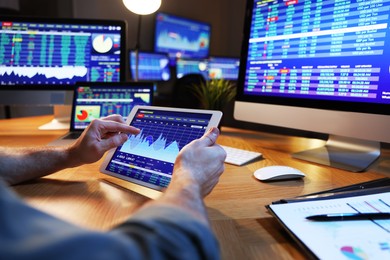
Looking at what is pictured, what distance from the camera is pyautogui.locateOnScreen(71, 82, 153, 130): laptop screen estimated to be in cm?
120

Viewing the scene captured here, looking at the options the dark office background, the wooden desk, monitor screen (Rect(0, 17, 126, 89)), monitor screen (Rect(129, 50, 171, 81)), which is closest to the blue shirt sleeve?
the wooden desk

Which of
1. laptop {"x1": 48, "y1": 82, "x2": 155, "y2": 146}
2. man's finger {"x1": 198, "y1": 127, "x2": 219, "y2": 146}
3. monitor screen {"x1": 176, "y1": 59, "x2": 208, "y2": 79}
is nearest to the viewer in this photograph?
man's finger {"x1": 198, "y1": 127, "x2": 219, "y2": 146}

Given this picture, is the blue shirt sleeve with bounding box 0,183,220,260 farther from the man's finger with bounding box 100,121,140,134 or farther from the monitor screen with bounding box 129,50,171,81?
the monitor screen with bounding box 129,50,171,81

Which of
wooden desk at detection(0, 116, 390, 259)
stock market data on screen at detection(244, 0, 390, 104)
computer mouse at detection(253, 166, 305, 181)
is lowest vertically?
wooden desk at detection(0, 116, 390, 259)

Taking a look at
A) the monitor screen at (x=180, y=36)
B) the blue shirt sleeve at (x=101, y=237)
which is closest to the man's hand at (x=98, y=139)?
the blue shirt sleeve at (x=101, y=237)

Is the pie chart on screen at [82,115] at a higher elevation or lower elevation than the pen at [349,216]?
higher

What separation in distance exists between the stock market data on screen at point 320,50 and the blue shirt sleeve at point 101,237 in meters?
0.69

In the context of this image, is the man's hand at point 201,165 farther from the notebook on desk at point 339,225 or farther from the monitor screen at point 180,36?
the monitor screen at point 180,36

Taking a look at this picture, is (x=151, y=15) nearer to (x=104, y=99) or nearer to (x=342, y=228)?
(x=104, y=99)

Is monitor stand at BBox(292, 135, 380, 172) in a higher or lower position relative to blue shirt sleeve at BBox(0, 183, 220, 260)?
lower

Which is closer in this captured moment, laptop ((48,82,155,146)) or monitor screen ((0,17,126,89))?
laptop ((48,82,155,146))

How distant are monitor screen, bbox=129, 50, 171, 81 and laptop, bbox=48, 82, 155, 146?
2077 mm

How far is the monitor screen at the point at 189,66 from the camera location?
369cm

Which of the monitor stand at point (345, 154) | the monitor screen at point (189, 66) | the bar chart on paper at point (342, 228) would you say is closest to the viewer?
the bar chart on paper at point (342, 228)
